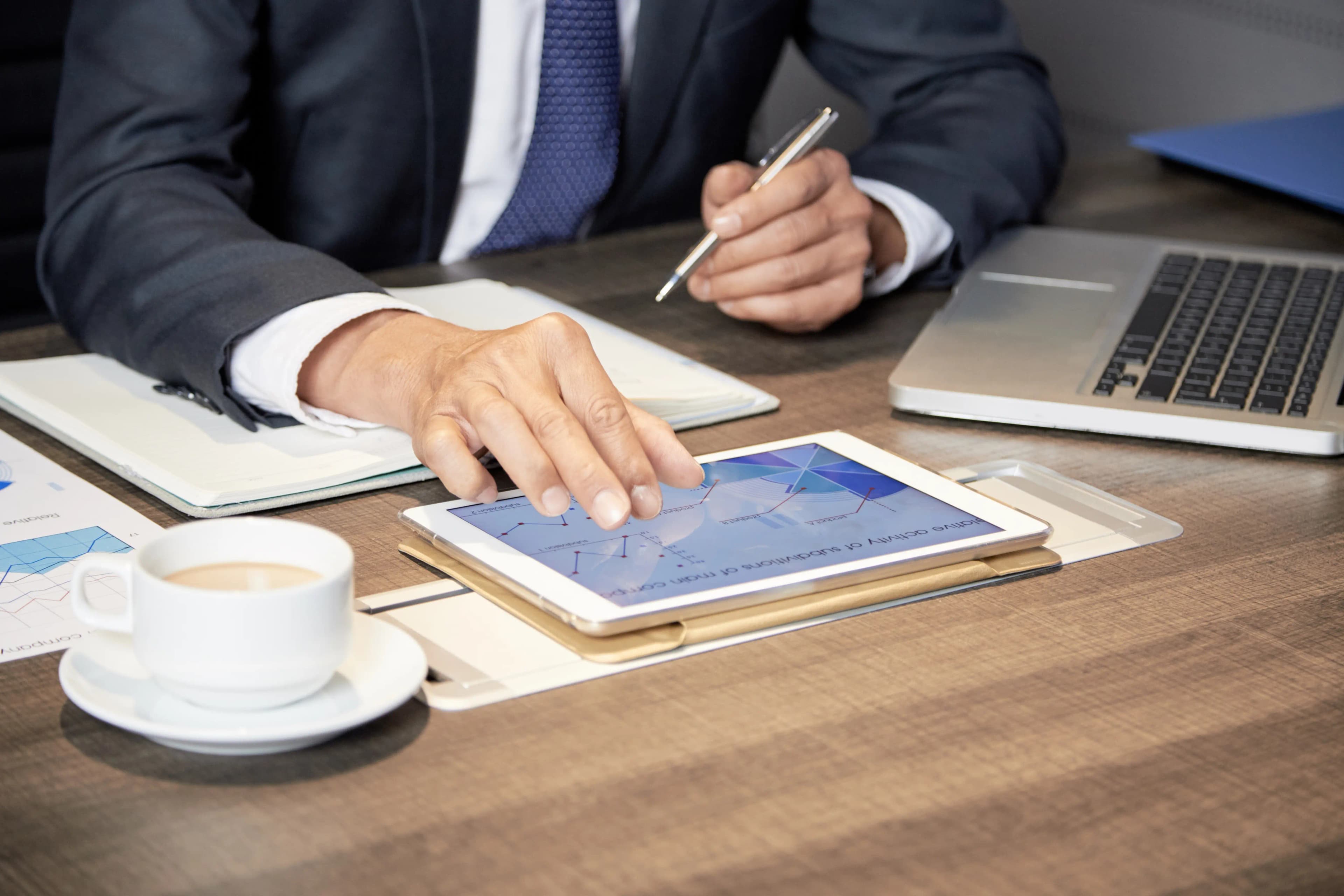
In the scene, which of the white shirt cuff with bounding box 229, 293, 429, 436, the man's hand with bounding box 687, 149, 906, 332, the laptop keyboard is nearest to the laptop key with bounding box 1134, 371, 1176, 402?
the laptop keyboard

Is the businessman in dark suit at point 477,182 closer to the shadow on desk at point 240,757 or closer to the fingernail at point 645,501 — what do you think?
the fingernail at point 645,501

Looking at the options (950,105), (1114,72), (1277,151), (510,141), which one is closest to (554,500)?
(510,141)

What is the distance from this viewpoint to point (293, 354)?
0.85m

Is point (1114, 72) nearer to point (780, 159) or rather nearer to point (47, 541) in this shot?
point (780, 159)

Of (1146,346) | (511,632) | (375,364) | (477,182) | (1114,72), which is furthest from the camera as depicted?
(1114,72)

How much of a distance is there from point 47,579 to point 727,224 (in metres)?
0.57

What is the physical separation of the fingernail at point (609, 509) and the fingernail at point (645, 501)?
2cm

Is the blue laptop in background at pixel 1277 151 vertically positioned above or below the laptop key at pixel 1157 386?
above

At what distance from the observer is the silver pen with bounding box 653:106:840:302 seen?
3.47ft

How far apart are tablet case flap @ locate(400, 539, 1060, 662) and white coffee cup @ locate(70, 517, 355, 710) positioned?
11cm

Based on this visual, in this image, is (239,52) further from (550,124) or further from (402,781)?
(402,781)

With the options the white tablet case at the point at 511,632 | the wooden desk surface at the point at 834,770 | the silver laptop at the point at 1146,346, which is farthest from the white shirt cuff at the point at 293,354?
the silver laptop at the point at 1146,346

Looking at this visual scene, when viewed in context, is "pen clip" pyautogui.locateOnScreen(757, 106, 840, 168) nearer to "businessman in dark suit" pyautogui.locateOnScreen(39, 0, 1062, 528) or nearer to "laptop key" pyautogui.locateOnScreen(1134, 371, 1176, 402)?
"businessman in dark suit" pyautogui.locateOnScreen(39, 0, 1062, 528)

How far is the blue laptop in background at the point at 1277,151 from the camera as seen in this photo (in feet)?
4.80
